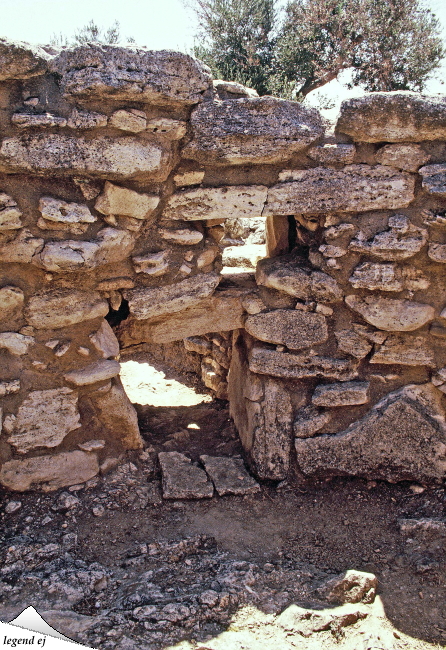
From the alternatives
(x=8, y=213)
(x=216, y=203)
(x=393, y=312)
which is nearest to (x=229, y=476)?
(x=393, y=312)

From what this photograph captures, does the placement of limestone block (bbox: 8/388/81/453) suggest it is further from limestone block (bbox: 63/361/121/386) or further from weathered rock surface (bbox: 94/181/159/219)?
weathered rock surface (bbox: 94/181/159/219)

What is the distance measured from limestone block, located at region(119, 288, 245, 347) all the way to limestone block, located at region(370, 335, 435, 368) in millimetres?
942

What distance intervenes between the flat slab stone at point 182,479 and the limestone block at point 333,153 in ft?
6.78

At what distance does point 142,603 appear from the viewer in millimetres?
2451

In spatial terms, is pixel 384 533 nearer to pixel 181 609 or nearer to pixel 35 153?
pixel 181 609

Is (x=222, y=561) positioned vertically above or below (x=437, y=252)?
below

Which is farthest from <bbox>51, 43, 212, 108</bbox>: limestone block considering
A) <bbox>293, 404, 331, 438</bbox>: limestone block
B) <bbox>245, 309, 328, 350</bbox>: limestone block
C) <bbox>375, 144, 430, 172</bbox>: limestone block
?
<bbox>293, 404, 331, 438</bbox>: limestone block

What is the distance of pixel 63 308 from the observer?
10.00ft

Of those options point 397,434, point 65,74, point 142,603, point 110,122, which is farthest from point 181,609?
point 65,74

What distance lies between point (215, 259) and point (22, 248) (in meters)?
1.16

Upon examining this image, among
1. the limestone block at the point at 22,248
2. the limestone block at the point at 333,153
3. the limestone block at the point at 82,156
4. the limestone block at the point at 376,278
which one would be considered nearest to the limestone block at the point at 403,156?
the limestone block at the point at 333,153

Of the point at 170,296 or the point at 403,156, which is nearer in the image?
the point at 403,156

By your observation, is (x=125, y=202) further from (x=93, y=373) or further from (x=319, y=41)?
(x=319, y=41)

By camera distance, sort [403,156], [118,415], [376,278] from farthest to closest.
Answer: [118,415]
[376,278]
[403,156]
